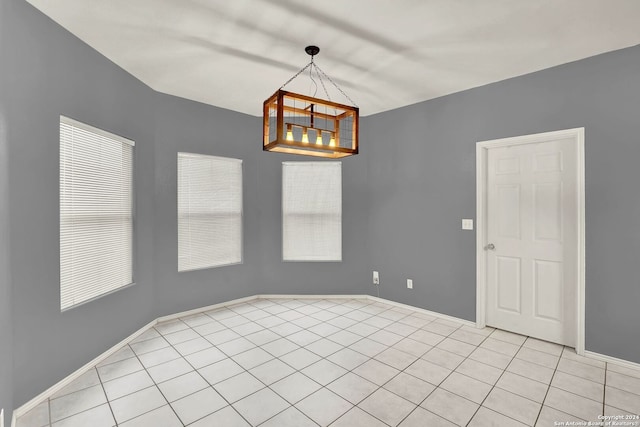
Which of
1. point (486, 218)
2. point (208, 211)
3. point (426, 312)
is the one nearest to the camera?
point (486, 218)

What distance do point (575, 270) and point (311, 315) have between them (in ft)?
9.29

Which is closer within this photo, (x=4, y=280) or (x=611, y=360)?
(x=4, y=280)

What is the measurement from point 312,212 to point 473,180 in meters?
2.19

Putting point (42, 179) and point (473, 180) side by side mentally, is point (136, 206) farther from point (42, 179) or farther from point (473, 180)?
point (473, 180)

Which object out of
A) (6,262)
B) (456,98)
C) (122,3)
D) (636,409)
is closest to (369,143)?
(456,98)

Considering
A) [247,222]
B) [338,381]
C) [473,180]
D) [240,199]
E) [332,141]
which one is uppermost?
[332,141]

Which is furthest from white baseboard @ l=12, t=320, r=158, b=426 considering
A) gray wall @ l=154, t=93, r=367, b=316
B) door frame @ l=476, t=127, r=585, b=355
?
door frame @ l=476, t=127, r=585, b=355

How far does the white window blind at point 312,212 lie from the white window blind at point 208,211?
0.71 m

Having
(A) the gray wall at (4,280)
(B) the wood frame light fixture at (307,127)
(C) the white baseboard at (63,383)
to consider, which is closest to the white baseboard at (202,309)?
(C) the white baseboard at (63,383)

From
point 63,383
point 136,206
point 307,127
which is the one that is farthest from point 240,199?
point 63,383

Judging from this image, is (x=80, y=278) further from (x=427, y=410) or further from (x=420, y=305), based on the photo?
(x=420, y=305)

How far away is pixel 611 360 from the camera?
8.77 ft

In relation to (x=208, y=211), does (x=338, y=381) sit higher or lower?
lower

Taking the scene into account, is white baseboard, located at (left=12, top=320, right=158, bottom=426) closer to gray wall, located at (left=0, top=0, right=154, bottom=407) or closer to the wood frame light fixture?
gray wall, located at (left=0, top=0, right=154, bottom=407)
